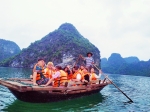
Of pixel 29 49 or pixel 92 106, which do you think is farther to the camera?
pixel 29 49

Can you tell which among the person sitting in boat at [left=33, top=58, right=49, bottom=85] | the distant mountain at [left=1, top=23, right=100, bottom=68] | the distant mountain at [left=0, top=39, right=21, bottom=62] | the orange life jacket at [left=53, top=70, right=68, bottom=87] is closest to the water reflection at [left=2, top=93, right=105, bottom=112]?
the orange life jacket at [left=53, top=70, right=68, bottom=87]

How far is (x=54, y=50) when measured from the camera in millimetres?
102000

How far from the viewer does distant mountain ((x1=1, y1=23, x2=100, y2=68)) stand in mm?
95250

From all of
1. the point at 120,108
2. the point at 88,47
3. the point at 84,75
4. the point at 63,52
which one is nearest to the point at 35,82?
the point at 84,75

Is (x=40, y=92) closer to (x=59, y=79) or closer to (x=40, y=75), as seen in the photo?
(x=40, y=75)

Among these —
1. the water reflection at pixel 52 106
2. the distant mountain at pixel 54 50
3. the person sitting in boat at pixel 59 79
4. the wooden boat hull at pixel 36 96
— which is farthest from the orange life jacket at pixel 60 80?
the distant mountain at pixel 54 50

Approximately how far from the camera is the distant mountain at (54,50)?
3750 inches

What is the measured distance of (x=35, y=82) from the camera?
938 centimetres

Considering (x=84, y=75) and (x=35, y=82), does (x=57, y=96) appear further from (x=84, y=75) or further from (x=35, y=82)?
(x=84, y=75)

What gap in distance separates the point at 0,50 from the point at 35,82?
6064 inches

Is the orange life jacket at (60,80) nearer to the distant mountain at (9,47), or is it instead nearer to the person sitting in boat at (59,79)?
the person sitting in boat at (59,79)

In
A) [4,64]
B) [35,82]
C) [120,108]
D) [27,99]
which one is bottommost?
[120,108]

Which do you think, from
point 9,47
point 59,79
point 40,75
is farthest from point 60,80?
point 9,47

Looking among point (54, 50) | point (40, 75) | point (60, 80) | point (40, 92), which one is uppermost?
point (54, 50)
